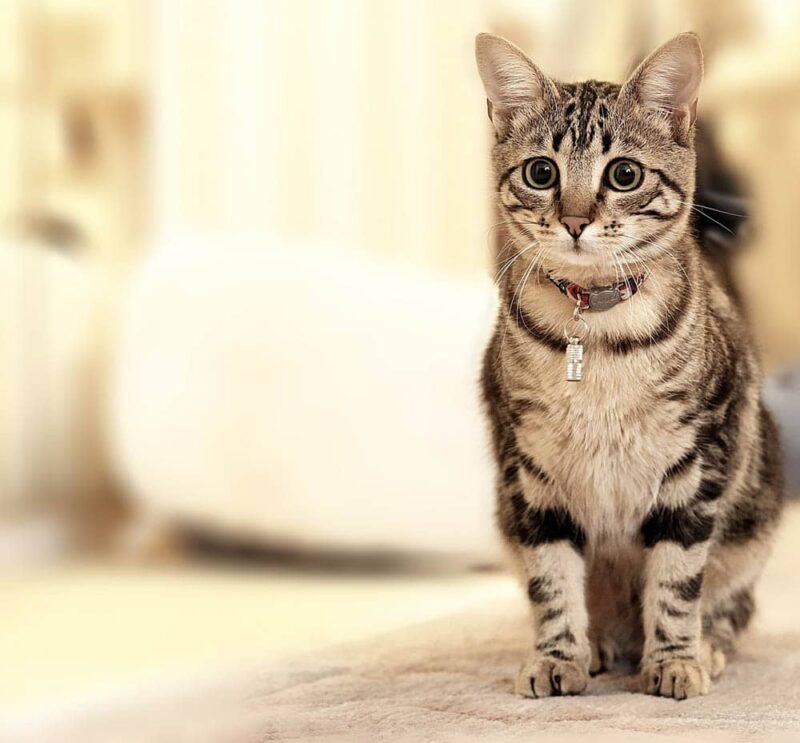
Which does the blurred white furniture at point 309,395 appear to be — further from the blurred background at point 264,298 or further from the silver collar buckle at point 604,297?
the silver collar buckle at point 604,297

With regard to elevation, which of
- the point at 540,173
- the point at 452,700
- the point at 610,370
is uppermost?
the point at 540,173

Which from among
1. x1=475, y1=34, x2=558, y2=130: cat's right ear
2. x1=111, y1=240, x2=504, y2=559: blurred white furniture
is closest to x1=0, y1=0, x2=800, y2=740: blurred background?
x1=111, y1=240, x2=504, y2=559: blurred white furniture

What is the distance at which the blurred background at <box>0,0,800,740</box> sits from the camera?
37.9 inches

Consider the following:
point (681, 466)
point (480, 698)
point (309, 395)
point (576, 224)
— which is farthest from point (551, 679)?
point (309, 395)

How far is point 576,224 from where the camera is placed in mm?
653

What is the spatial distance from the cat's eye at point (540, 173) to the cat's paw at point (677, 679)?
339 millimetres

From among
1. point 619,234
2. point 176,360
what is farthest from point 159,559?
point 619,234

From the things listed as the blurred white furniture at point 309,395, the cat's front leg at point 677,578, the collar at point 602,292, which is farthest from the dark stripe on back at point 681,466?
the blurred white furniture at point 309,395

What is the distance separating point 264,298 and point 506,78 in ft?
2.08

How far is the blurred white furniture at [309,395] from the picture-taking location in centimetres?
117

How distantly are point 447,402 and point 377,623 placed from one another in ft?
1.06

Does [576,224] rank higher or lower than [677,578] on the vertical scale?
higher

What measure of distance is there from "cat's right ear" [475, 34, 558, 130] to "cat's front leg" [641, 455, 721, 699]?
0.26m

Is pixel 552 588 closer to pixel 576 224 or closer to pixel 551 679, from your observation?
pixel 551 679
